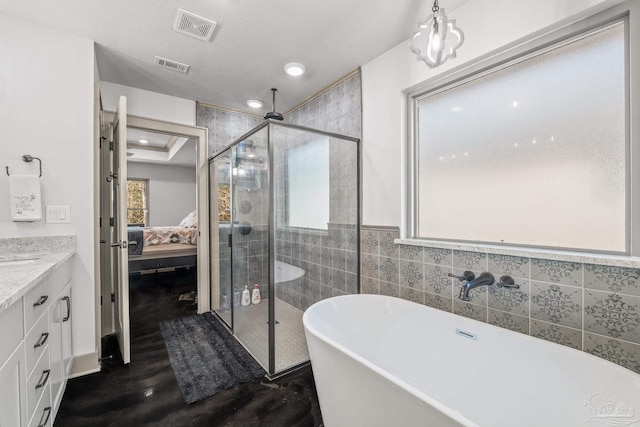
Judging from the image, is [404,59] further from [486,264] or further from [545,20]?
[486,264]

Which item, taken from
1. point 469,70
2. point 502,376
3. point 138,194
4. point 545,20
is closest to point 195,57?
point 469,70

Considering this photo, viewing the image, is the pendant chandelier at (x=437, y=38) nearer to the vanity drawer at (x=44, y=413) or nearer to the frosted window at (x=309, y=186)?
the frosted window at (x=309, y=186)

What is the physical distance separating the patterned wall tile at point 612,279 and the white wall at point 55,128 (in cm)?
305

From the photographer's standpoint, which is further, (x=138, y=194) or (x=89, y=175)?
(x=138, y=194)

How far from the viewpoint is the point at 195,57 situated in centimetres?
223

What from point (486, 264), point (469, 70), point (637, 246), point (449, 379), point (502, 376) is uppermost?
point (469, 70)

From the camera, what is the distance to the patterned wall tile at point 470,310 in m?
1.63

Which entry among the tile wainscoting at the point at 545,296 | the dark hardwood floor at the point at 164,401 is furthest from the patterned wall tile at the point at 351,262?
the dark hardwood floor at the point at 164,401

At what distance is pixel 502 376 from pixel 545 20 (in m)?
1.80

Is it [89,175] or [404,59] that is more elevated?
[404,59]

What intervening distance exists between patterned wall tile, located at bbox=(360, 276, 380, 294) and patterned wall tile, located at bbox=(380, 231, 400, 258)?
0.26 metres

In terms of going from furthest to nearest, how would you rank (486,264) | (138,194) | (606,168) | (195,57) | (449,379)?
(138,194), (195,57), (486,264), (449,379), (606,168)

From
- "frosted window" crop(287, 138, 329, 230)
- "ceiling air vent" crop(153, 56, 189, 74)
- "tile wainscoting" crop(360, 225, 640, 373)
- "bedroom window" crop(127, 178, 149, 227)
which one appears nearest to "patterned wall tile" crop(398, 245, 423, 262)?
"tile wainscoting" crop(360, 225, 640, 373)

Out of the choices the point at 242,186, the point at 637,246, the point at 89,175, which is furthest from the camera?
the point at 242,186
